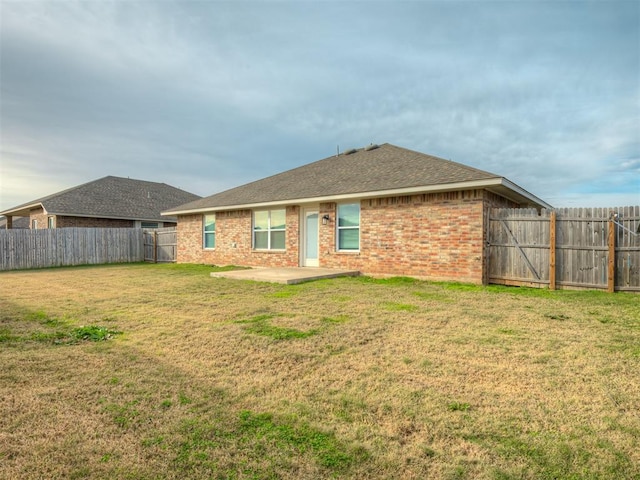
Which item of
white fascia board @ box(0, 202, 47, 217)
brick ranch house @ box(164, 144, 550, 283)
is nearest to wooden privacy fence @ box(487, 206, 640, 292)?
brick ranch house @ box(164, 144, 550, 283)

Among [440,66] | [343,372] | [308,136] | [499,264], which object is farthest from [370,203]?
[308,136]

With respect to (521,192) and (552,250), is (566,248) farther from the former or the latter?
(521,192)

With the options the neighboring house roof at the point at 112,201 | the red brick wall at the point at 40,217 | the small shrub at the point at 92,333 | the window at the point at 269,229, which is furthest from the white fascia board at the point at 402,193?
the red brick wall at the point at 40,217

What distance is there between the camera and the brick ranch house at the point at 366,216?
988 cm

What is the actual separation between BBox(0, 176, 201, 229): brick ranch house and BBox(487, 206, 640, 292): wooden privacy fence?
65.2 ft

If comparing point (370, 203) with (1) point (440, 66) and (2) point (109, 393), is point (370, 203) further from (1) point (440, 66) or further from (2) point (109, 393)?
(2) point (109, 393)

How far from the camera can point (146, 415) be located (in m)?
2.69

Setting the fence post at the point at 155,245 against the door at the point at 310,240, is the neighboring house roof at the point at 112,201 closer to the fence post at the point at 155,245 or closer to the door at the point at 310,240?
the fence post at the point at 155,245

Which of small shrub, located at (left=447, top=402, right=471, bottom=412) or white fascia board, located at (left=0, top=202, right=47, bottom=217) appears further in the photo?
white fascia board, located at (left=0, top=202, right=47, bottom=217)

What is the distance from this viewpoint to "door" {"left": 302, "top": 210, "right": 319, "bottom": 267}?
1345 cm

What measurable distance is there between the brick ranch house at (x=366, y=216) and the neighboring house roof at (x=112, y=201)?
940 centimetres

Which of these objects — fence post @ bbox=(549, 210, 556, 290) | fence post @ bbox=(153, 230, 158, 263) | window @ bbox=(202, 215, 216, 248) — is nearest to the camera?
fence post @ bbox=(549, 210, 556, 290)

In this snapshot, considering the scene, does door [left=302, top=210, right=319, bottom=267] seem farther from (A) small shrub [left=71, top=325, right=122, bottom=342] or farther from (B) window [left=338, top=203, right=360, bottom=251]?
(A) small shrub [left=71, top=325, right=122, bottom=342]

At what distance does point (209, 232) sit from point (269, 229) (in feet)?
14.9
